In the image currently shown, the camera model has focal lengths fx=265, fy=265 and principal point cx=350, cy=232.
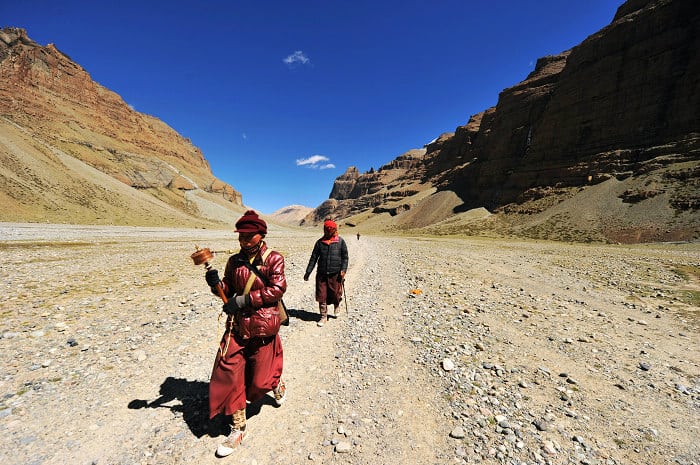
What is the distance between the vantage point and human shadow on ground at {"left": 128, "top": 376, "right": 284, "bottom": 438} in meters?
4.35

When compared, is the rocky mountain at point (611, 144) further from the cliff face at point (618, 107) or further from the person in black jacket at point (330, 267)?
the person in black jacket at point (330, 267)

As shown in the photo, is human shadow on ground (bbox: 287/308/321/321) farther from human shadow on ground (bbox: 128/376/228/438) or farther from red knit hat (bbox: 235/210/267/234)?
red knit hat (bbox: 235/210/267/234)

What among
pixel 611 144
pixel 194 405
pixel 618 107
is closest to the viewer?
pixel 194 405

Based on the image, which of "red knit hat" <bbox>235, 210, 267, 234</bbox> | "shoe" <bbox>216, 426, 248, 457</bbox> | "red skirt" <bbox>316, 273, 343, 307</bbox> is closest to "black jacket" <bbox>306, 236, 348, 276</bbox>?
"red skirt" <bbox>316, 273, 343, 307</bbox>

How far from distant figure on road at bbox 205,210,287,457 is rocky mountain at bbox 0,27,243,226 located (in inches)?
3426

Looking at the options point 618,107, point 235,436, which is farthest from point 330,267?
point 618,107

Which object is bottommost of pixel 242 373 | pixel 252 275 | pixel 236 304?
pixel 242 373

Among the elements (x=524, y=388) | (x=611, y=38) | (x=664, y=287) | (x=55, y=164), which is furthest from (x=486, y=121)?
(x=55, y=164)

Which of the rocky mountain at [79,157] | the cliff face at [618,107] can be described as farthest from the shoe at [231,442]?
the cliff face at [618,107]

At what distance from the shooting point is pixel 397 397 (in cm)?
499

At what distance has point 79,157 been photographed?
105 meters

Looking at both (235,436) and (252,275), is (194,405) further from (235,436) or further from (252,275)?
(252,275)

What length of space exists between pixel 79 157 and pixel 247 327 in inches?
5847

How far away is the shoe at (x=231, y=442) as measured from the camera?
12.3 ft
